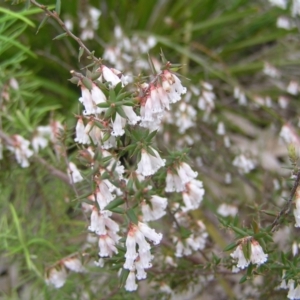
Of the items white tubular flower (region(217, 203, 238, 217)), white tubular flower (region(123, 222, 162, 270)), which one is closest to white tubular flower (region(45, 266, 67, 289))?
white tubular flower (region(123, 222, 162, 270))

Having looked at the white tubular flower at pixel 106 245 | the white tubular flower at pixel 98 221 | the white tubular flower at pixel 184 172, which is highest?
the white tubular flower at pixel 184 172

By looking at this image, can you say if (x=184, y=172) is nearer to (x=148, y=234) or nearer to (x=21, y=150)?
(x=148, y=234)

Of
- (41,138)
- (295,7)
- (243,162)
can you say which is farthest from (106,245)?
(295,7)

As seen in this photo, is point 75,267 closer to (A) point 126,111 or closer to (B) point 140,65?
(A) point 126,111

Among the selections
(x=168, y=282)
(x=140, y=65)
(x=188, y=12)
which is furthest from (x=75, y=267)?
(x=188, y=12)

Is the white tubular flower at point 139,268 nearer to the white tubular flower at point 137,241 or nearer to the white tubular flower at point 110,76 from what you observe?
the white tubular flower at point 137,241

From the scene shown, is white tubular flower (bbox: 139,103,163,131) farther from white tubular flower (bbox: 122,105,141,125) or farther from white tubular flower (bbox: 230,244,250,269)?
white tubular flower (bbox: 230,244,250,269)

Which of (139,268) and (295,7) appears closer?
(139,268)

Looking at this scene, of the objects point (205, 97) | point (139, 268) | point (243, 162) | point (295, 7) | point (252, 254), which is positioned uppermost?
point (295, 7)

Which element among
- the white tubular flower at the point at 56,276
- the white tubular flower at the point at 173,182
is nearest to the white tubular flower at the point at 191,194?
the white tubular flower at the point at 173,182
